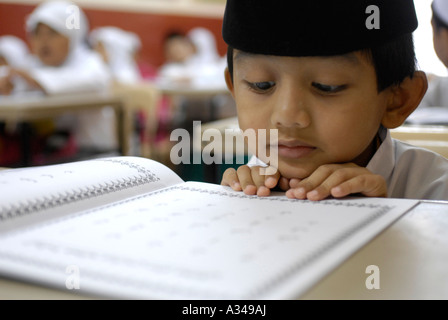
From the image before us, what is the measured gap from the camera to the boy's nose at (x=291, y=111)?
→ 2.39 feet

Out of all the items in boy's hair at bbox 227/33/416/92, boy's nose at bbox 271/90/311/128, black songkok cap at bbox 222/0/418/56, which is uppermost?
black songkok cap at bbox 222/0/418/56

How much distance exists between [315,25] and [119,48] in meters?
6.03

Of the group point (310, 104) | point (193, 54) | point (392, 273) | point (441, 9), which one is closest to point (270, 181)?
point (310, 104)

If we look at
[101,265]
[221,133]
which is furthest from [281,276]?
[221,133]

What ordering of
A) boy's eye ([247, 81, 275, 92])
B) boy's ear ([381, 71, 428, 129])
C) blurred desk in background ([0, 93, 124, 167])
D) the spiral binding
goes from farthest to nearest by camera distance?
blurred desk in background ([0, 93, 124, 167])
boy's ear ([381, 71, 428, 129])
boy's eye ([247, 81, 275, 92])
the spiral binding

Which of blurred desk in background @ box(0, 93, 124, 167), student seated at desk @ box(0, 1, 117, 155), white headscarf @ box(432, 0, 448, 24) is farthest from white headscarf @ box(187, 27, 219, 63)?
white headscarf @ box(432, 0, 448, 24)

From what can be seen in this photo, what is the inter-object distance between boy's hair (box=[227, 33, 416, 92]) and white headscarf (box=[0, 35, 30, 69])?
192 inches

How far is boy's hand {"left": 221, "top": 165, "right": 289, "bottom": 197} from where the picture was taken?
72cm

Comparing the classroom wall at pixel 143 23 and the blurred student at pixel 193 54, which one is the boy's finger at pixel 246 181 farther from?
the blurred student at pixel 193 54

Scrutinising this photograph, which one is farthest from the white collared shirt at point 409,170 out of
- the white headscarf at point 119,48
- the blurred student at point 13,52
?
the white headscarf at point 119,48

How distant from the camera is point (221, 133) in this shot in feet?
4.63

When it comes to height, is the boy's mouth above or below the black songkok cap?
below

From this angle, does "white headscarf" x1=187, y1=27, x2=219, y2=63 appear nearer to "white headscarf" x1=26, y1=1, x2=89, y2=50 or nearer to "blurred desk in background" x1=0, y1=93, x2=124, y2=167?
"white headscarf" x1=26, y1=1, x2=89, y2=50

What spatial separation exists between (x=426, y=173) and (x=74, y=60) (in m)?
3.54
